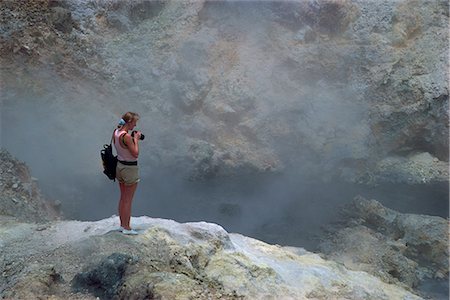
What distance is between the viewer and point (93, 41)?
1430 cm

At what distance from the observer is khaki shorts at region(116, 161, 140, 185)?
5.02 metres

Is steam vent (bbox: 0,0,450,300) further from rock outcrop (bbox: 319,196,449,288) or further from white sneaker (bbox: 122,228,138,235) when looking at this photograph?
white sneaker (bbox: 122,228,138,235)

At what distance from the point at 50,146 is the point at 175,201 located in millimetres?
3644

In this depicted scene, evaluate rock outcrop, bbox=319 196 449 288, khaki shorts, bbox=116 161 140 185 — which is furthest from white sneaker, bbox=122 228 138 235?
rock outcrop, bbox=319 196 449 288

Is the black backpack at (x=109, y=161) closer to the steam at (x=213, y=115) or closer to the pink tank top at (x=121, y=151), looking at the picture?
the pink tank top at (x=121, y=151)

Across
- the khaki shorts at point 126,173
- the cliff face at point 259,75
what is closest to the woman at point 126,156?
the khaki shorts at point 126,173

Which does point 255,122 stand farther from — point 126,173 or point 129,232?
point 126,173

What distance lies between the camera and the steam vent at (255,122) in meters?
9.16

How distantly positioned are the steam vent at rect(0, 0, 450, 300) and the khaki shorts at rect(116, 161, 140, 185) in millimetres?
1053

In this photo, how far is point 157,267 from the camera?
4527mm

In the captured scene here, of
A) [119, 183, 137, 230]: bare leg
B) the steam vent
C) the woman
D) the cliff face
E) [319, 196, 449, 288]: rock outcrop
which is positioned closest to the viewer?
the woman

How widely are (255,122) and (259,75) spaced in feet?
5.59

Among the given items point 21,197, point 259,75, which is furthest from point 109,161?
→ point 259,75

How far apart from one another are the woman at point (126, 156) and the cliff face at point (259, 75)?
7.44m
